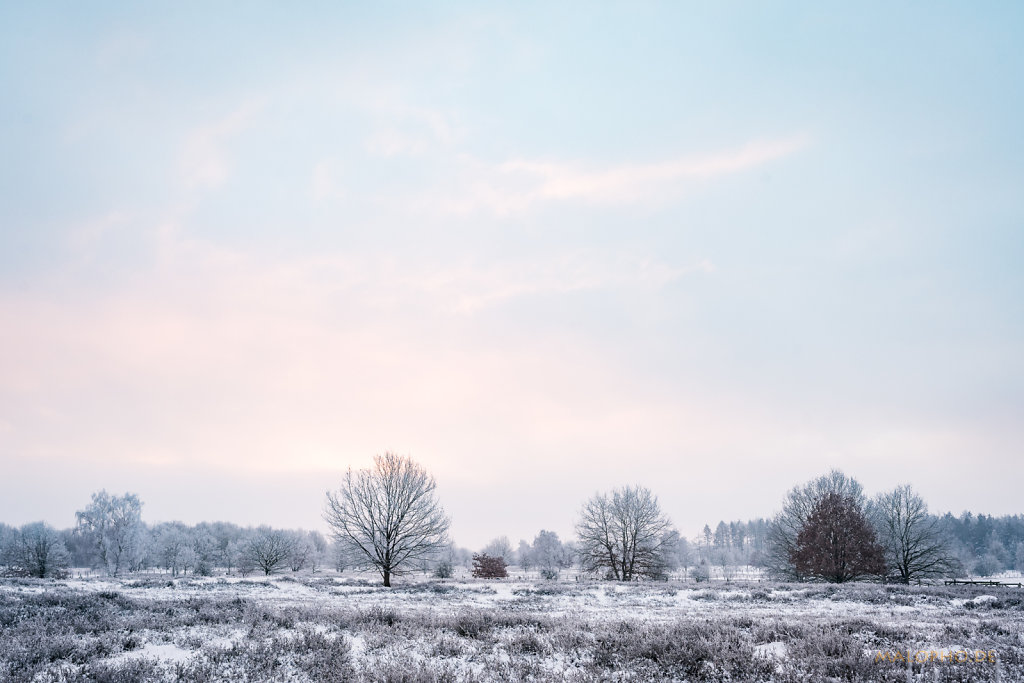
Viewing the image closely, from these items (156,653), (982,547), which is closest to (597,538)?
(156,653)

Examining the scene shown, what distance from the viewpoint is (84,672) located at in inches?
389

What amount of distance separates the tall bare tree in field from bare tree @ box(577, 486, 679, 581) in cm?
2396

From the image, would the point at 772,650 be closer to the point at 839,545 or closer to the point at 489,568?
the point at 839,545

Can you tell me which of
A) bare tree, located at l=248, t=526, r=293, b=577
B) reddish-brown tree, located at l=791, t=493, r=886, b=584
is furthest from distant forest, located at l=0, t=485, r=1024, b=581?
reddish-brown tree, located at l=791, t=493, r=886, b=584

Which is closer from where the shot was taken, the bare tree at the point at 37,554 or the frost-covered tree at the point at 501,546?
the bare tree at the point at 37,554

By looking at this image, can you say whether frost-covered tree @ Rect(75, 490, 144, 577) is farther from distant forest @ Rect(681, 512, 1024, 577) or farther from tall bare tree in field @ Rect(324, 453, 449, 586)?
distant forest @ Rect(681, 512, 1024, 577)

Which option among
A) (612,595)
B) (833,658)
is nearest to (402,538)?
(612,595)

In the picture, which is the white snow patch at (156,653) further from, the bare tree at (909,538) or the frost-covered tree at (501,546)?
the frost-covered tree at (501,546)

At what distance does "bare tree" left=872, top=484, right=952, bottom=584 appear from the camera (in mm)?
53531

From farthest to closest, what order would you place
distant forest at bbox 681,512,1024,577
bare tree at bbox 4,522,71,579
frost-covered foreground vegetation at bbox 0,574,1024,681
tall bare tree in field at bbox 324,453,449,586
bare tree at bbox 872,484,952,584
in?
distant forest at bbox 681,512,1024,577 → bare tree at bbox 4,522,71,579 → bare tree at bbox 872,484,952,584 → tall bare tree in field at bbox 324,453,449,586 → frost-covered foreground vegetation at bbox 0,574,1024,681

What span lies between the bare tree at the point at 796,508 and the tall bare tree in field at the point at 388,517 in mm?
39827

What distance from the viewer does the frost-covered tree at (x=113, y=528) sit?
184ft

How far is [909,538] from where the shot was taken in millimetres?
55562

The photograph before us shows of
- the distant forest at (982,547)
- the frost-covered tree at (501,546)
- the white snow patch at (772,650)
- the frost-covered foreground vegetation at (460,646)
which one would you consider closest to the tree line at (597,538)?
the frost-covered foreground vegetation at (460,646)
